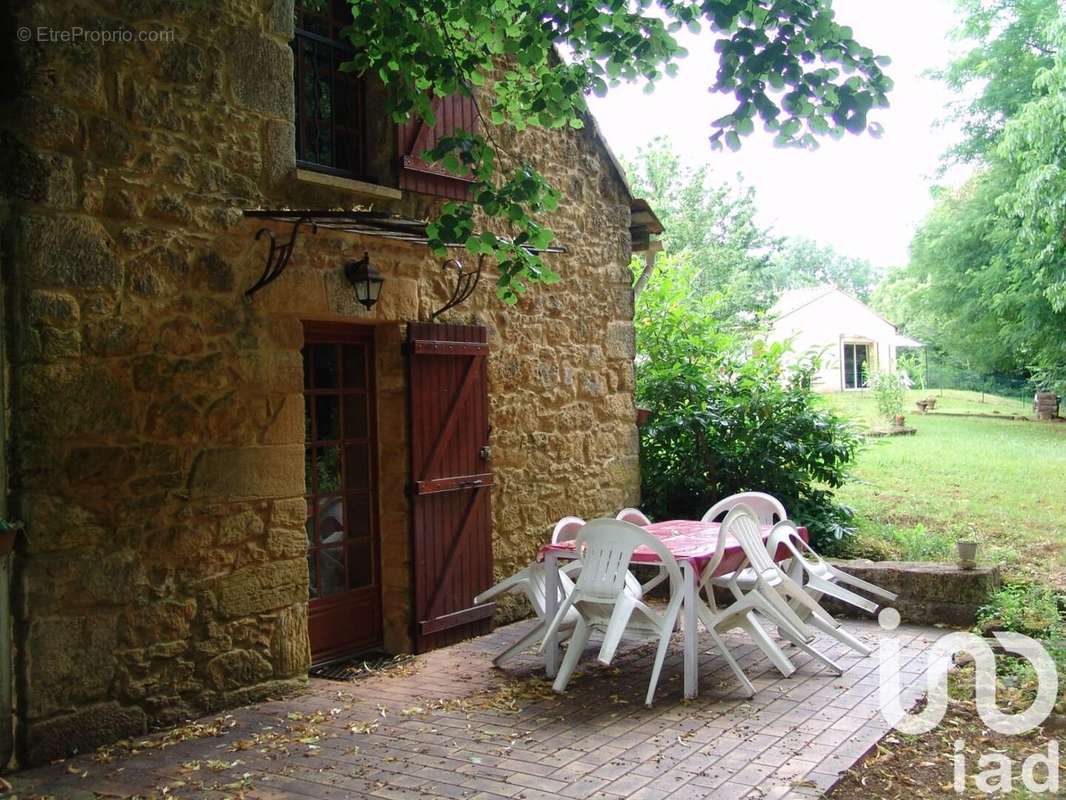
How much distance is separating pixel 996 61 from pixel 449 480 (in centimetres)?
1761

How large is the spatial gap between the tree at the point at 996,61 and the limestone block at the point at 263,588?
58.7ft

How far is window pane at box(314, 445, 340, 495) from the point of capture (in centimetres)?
560

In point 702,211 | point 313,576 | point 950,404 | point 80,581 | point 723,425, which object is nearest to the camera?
point 80,581

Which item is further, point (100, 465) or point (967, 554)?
point (967, 554)

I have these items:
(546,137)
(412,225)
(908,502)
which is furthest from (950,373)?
(412,225)

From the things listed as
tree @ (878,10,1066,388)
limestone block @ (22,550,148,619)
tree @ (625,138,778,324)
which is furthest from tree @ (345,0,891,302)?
tree @ (625,138,778,324)

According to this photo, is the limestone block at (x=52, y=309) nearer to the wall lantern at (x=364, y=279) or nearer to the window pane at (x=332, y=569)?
the wall lantern at (x=364, y=279)

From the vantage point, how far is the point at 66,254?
162 inches

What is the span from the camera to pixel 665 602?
23.4ft

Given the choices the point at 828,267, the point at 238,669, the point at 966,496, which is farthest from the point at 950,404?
the point at 828,267

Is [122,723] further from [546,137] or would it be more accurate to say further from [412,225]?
[546,137]

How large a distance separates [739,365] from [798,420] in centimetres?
91

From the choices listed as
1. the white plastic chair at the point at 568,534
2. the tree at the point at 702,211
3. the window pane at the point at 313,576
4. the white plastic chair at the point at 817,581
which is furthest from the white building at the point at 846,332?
the window pane at the point at 313,576

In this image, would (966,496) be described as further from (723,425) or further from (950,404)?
(950,404)
